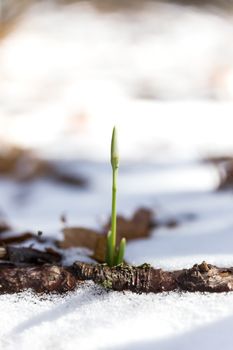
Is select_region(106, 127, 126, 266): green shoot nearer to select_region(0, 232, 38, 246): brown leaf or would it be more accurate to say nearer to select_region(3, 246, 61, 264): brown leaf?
select_region(3, 246, 61, 264): brown leaf

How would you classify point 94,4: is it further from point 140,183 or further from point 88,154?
point 140,183

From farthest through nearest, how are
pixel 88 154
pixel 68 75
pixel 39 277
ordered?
pixel 68 75
pixel 88 154
pixel 39 277

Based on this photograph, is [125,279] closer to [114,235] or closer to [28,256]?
[114,235]

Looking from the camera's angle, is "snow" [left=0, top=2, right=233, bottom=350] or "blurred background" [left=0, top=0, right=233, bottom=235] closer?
"snow" [left=0, top=2, right=233, bottom=350]

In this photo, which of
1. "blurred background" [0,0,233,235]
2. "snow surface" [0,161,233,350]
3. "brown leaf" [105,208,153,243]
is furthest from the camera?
"blurred background" [0,0,233,235]

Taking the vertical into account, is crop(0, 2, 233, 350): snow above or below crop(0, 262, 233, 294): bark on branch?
above

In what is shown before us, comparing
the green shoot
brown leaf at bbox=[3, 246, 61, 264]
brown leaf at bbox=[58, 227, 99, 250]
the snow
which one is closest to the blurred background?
the snow

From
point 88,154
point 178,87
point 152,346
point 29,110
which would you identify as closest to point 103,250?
point 152,346

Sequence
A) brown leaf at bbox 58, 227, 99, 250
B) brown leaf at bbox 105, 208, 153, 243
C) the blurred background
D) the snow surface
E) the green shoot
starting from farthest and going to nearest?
the blurred background < brown leaf at bbox 105, 208, 153, 243 < brown leaf at bbox 58, 227, 99, 250 < the green shoot < the snow surface
